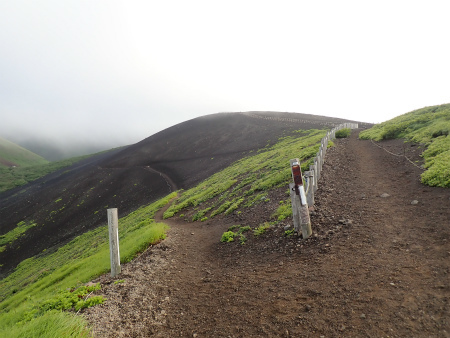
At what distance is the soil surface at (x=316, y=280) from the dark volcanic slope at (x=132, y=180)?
35980mm

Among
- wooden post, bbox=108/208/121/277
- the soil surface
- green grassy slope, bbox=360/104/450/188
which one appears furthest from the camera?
green grassy slope, bbox=360/104/450/188

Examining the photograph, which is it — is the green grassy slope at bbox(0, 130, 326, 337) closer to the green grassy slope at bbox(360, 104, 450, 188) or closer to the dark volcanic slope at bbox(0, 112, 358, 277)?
the green grassy slope at bbox(360, 104, 450, 188)

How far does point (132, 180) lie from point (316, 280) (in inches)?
2211

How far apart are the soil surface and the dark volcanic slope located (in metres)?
36.0

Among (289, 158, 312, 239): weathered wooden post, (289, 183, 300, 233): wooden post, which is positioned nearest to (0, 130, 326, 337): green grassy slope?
(289, 183, 300, 233): wooden post

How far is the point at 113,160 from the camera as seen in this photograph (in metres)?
79.6

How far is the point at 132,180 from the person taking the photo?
57.4 metres

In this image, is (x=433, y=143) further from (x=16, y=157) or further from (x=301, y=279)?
(x=16, y=157)

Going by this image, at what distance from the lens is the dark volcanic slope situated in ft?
144

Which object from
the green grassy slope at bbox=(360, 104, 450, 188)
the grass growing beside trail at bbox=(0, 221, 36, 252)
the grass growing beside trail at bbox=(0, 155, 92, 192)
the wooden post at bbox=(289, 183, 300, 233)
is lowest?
the grass growing beside trail at bbox=(0, 221, 36, 252)

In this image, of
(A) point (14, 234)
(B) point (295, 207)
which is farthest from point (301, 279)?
(A) point (14, 234)

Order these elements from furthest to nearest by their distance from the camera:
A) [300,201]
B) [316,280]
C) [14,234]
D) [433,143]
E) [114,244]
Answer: [14,234] → [433,143] → [114,244] → [300,201] → [316,280]

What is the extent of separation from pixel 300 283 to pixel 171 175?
50.2 m

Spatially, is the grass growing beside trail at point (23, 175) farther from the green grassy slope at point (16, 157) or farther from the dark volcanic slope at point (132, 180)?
the green grassy slope at point (16, 157)
